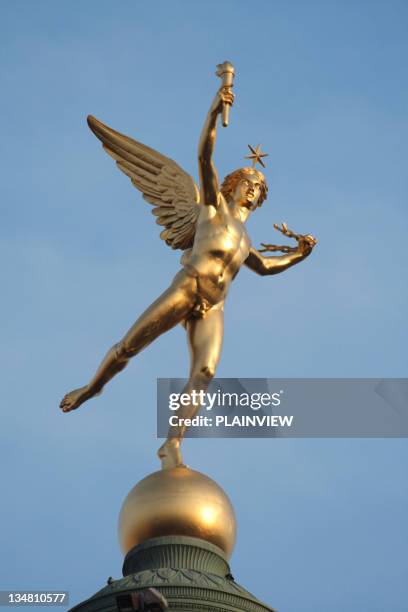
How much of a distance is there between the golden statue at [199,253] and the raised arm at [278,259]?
0.10 m

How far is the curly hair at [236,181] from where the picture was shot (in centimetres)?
2558

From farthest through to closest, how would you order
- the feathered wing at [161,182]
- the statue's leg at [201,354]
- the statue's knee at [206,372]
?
the feathered wing at [161,182] < the statue's knee at [206,372] < the statue's leg at [201,354]

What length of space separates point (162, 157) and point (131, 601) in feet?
34.5

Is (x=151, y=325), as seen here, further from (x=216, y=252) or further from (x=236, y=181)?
(x=236, y=181)

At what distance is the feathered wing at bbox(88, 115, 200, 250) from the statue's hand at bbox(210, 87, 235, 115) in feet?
6.97

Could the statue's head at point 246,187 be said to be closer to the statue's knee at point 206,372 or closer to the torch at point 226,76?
the torch at point 226,76

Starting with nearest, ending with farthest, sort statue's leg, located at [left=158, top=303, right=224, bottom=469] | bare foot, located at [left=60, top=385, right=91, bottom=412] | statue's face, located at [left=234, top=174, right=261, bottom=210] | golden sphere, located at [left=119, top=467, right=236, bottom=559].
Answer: golden sphere, located at [left=119, top=467, right=236, bottom=559] → statue's leg, located at [left=158, top=303, right=224, bottom=469] → bare foot, located at [left=60, top=385, right=91, bottom=412] → statue's face, located at [left=234, top=174, right=261, bottom=210]

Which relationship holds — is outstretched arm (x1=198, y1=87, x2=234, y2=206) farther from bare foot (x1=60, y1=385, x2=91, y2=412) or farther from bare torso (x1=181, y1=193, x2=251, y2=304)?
bare foot (x1=60, y1=385, x2=91, y2=412)

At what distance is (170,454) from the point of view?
23.3 m

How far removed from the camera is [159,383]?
24.9 metres

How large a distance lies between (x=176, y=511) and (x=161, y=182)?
652 cm

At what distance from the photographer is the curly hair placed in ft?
83.9

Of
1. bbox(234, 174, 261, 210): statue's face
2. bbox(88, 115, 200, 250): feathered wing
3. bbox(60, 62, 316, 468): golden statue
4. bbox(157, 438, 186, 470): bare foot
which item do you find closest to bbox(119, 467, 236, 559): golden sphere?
bbox(157, 438, 186, 470): bare foot

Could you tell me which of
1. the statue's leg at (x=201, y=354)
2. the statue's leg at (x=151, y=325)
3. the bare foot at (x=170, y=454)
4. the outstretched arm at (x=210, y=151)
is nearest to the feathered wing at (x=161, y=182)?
the outstretched arm at (x=210, y=151)
